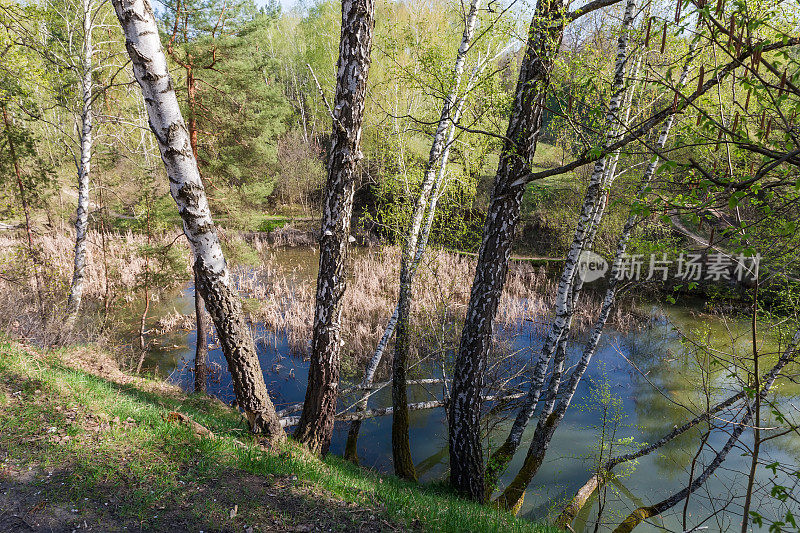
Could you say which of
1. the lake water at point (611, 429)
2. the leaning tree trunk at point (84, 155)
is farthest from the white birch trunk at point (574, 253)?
the leaning tree trunk at point (84, 155)

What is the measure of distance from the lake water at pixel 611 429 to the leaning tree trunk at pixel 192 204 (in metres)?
3.63

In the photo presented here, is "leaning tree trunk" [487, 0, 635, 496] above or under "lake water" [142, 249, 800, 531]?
above

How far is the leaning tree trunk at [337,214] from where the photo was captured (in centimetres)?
406

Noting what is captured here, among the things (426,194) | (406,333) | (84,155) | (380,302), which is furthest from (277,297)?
(426,194)

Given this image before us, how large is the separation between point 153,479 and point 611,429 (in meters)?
8.51

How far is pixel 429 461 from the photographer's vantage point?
7.66 m

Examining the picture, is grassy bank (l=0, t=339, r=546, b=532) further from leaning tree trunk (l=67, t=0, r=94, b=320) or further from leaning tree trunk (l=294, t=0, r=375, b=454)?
leaning tree trunk (l=67, t=0, r=94, b=320)

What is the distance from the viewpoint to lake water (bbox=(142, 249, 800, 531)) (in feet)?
21.9

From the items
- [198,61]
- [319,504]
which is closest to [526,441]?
[319,504]

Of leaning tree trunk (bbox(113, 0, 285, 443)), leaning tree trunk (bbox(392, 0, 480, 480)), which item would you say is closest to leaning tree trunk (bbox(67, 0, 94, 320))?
leaning tree trunk (bbox(113, 0, 285, 443))

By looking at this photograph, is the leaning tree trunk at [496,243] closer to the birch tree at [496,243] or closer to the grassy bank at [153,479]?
the birch tree at [496,243]

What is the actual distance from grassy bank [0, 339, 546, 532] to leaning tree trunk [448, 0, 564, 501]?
780 millimetres

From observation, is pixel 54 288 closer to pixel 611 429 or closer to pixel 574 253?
pixel 574 253

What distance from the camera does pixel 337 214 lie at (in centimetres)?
433
